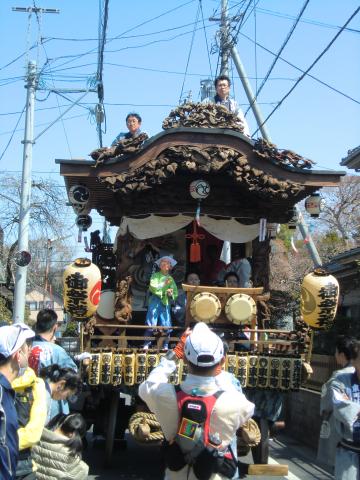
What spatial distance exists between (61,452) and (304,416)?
24.9ft

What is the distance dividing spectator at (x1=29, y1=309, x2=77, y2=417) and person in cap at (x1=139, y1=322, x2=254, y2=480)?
2.12 m

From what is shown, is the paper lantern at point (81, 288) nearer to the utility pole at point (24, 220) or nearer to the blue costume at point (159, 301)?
the blue costume at point (159, 301)

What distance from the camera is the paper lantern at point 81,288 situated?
25.8 ft

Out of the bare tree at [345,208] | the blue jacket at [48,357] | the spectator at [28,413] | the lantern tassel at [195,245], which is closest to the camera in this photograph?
the spectator at [28,413]

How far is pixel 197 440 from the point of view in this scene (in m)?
3.61

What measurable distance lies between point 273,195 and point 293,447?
471 centimetres

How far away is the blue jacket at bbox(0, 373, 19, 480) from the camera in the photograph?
3.31 meters

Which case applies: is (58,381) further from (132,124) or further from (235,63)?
(235,63)

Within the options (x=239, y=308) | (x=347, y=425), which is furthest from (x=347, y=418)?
(x=239, y=308)

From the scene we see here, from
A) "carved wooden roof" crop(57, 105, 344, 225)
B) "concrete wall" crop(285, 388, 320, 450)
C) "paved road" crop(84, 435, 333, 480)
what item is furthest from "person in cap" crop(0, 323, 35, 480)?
"concrete wall" crop(285, 388, 320, 450)

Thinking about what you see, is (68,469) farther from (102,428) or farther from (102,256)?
(102,256)

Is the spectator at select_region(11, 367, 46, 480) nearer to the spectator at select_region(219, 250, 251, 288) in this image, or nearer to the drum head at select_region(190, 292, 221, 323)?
the drum head at select_region(190, 292, 221, 323)

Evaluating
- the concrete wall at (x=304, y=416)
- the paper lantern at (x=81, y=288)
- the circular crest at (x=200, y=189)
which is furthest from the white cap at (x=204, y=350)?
the concrete wall at (x=304, y=416)

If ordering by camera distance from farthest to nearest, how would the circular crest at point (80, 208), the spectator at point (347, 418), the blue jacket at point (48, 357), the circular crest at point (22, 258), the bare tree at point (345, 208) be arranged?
1. the bare tree at point (345, 208)
2. the circular crest at point (22, 258)
3. the circular crest at point (80, 208)
4. the blue jacket at point (48, 357)
5. the spectator at point (347, 418)
